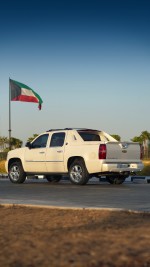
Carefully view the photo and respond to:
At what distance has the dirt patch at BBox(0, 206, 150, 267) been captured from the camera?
4.32m

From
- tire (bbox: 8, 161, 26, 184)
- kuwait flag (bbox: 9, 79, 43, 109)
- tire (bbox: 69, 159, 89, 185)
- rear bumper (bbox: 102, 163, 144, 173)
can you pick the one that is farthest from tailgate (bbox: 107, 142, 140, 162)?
kuwait flag (bbox: 9, 79, 43, 109)

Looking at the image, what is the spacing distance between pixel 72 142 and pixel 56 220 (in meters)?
8.27

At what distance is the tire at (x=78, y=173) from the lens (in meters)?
14.3

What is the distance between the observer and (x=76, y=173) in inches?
Result: 575

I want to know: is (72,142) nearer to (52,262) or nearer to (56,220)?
(56,220)

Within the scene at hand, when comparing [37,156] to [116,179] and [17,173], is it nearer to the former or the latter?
[17,173]

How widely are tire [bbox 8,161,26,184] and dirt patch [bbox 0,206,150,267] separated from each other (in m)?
8.90

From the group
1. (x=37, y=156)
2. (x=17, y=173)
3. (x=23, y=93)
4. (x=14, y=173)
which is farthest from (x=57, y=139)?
(x=23, y=93)

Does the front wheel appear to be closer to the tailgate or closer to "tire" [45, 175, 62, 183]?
the tailgate

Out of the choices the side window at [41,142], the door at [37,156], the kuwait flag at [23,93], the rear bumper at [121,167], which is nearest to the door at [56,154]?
the door at [37,156]

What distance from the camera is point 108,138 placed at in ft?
51.6

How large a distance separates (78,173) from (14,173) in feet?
9.82

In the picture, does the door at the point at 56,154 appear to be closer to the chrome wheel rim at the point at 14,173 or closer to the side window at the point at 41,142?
the side window at the point at 41,142

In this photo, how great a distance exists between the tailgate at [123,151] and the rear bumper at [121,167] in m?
0.16
